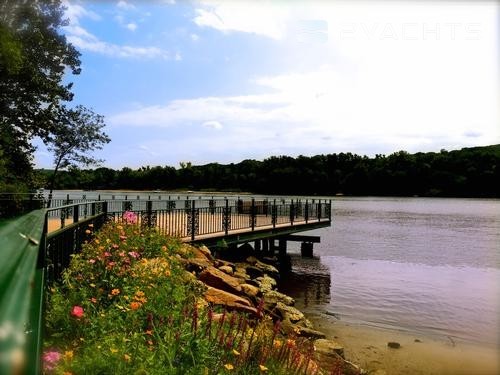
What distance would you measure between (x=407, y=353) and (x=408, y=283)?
35.7ft

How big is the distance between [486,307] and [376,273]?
706cm

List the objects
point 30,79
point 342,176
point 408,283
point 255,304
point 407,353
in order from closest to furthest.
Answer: point 255,304
point 407,353
point 408,283
point 30,79
point 342,176

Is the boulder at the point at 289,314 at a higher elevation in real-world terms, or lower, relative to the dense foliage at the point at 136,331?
lower

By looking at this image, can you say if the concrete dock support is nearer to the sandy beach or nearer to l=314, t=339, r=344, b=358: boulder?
the sandy beach

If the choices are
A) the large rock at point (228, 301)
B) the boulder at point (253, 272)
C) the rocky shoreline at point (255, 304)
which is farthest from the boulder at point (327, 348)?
the boulder at point (253, 272)

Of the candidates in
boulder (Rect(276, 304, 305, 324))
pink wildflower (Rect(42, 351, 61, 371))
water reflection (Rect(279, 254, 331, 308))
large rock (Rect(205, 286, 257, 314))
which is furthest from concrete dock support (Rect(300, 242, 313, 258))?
pink wildflower (Rect(42, 351, 61, 371))

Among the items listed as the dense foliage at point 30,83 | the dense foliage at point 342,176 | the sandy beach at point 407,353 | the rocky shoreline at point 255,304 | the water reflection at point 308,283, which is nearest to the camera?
the rocky shoreline at point 255,304

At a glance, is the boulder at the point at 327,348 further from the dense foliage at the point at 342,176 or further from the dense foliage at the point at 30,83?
the dense foliage at the point at 342,176

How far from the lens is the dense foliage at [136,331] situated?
3.78 m

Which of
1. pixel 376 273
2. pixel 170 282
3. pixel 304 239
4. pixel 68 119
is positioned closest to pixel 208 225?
pixel 376 273

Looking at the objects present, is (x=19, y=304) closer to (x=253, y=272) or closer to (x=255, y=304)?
(x=255, y=304)

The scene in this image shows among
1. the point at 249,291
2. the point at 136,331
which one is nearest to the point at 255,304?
the point at 249,291

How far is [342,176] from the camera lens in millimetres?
156875

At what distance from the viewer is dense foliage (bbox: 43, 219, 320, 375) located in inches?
149
